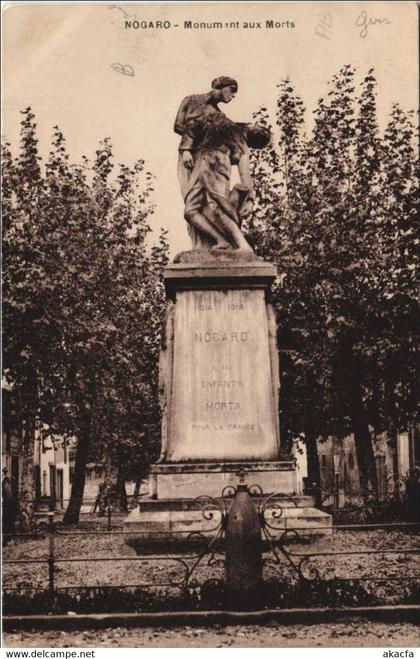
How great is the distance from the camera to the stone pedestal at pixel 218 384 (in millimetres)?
10594

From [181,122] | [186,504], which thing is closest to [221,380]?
[186,504]

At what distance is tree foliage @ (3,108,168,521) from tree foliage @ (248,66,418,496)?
4.29 metres

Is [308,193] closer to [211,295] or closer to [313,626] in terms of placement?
[211,295]

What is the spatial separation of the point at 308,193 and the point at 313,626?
16189 millimetres

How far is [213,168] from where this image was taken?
12.0 meters

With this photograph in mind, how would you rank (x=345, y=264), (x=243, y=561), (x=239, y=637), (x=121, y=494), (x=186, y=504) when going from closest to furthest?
1. (x=239, y=637)
2. (x=243, y=561)
3. (x=186, y=504)
4. (x=345, y=264)
5. (x=121, y=494)

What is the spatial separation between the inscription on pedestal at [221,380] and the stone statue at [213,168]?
A: 3.27ft

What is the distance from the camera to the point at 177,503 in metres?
10.2

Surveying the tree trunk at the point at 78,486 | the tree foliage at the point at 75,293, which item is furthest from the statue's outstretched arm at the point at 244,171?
the tree trunk at the point at 78,486

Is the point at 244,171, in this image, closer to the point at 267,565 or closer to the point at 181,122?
the point at 181,122

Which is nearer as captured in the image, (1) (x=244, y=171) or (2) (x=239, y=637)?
(2) (x=239, y=637)

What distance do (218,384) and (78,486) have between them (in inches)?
655

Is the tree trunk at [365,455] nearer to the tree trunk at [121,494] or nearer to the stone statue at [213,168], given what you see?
the stone statue at [213,168]
